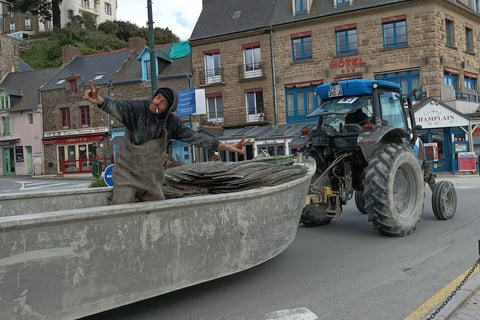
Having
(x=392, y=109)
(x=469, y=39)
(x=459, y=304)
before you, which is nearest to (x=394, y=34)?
(x=469, y=39)

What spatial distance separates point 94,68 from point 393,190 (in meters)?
36.1

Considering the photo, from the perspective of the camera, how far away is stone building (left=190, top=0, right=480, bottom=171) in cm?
2538

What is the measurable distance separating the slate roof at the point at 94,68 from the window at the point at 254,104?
1215cm

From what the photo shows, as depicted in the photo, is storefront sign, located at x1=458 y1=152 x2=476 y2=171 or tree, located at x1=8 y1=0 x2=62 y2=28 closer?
storefront sign, located at x1=458 y1=152 x2=476 y2=171

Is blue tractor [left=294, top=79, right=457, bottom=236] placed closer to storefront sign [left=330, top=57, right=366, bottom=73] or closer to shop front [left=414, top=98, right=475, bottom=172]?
shop front [left=414, top=98, right=475, bottom=172]

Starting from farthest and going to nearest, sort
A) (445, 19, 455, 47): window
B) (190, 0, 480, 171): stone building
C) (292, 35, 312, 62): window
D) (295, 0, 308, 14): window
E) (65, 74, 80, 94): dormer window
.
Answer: (65, 74, 80, 94): dormer window → (295, 0, 308, 14): window → (292, 35, 312, 62): window → (445, 19, 455, 47): window → (190, 0, 480, 171): stone building

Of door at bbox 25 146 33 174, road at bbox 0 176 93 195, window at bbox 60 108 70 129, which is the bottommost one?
road at bbox 0 176 93 195

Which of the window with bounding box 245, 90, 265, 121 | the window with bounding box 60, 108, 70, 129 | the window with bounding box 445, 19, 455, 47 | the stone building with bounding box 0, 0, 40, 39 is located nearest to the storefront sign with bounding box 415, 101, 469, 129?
the window with bounding box 445, 19, 455, 47

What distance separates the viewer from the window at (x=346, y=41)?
89.4ft

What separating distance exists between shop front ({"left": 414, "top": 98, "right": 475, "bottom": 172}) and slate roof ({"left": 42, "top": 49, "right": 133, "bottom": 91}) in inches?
917

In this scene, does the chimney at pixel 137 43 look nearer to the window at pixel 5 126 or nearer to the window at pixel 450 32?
the window at pixel 5 126

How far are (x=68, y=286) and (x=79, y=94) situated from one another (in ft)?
120

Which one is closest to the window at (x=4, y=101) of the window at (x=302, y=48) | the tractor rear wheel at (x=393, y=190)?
the window at (x=302, y=48)

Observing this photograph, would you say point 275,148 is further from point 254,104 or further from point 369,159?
point 369,159
